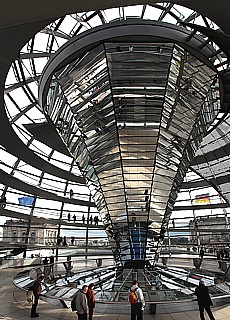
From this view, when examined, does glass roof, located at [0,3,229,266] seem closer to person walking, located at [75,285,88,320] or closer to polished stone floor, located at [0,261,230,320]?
polished stone floor, located at [0,261,230,320]

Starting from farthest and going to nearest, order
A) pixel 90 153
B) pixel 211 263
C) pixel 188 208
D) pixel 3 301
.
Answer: pixel 188 208, pixel 211 263, pixel 90 153, pixel 3 301

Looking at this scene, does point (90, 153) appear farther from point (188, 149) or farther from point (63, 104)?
point (188, 149)

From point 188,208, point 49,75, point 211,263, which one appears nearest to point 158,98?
point 49,75

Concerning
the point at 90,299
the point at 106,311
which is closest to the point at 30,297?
the point at 90,299

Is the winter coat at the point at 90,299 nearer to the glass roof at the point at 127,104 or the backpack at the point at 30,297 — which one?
the backpack at the point at 30,297

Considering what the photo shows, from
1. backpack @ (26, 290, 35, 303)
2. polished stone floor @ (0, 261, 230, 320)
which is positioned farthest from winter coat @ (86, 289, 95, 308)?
backpack @ (26, 290, 35, 303)

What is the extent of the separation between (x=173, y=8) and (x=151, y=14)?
1703mm

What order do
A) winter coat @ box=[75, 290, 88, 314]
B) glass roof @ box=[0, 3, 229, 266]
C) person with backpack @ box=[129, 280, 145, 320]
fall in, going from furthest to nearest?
glass roof @ box=[0, 3, 229, 266], person with backpack @ box=[129, 280, 145, 320], winter coat @ box=[75, 290, 88, 314]

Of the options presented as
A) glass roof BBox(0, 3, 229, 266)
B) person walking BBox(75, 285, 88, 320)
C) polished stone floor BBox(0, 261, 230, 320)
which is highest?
glass roof BBox(0, 3, 229, 266)

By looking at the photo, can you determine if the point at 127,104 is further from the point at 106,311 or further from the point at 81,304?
the point at 81,304

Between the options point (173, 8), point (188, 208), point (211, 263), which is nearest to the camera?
point (173, 8)

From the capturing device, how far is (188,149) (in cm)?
2056

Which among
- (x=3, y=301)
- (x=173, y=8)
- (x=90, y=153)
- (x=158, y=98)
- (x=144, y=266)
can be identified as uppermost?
(x=173, y=8)

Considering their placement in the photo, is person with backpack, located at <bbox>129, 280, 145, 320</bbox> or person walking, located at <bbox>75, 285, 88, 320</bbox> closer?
person walking, located at <bbox>75, 285, 88, 320</bbox>
